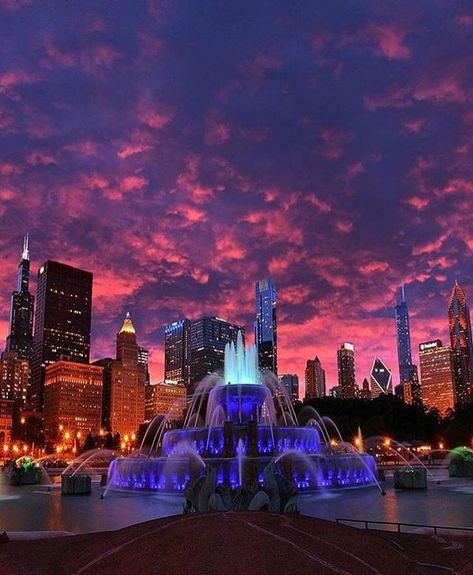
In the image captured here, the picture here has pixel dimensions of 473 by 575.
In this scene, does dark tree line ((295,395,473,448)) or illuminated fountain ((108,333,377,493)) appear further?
dark tree line ((295,395,473,448))

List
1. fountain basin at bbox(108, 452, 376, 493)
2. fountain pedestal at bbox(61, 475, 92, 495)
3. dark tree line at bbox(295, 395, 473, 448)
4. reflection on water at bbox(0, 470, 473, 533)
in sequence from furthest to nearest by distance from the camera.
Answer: dark tree line at bbox(295, 395, 473, 448)
fountain pedestal at bbox(61, 475, 92, 495)
fountain basin at bbox(108, 452, 376, 493)
reflection on water at bbox(0, 470, 473, 533)

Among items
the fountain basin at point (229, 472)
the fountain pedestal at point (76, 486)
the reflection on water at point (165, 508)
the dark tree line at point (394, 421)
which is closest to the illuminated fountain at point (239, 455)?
the fountain basin at point (229, 472)

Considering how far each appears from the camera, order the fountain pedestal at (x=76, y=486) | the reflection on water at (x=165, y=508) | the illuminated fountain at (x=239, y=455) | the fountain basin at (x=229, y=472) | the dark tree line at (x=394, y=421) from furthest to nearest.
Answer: the dark tree line at (x=394, y=421), the fountain pedestal at (x=76, y=486), the illuminated fountain at (x=239, y=455), the fountain basin at (x=229, y=472), the reflection on water at (x=165, y=508)

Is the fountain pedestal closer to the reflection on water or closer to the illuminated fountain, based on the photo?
the reflection on water

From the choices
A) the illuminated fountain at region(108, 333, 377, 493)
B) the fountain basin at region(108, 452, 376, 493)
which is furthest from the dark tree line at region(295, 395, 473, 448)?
the fountain basin at region(108, 452, 376, 493)

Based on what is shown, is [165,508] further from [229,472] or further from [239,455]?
[239,455]

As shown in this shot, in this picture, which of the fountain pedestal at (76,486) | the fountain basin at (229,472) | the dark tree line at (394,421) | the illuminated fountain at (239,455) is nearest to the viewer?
the fountain basin at (229,472)

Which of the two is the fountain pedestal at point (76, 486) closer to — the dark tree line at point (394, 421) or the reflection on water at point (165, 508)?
the reflection on water at point (165, 508)

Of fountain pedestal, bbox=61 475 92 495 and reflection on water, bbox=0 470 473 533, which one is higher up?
fountain pedestal, bbox=61 475 92 495

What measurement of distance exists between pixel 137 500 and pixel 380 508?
38.8ft

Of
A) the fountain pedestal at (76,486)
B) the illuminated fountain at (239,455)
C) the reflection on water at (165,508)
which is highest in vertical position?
the illuminated fountain at (239,455)

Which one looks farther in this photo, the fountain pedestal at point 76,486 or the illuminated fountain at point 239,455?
the fountain pedestal at point 76,486

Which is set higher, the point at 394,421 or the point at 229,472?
the point at 394,421

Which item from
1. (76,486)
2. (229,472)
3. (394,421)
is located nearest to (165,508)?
(229,472)
